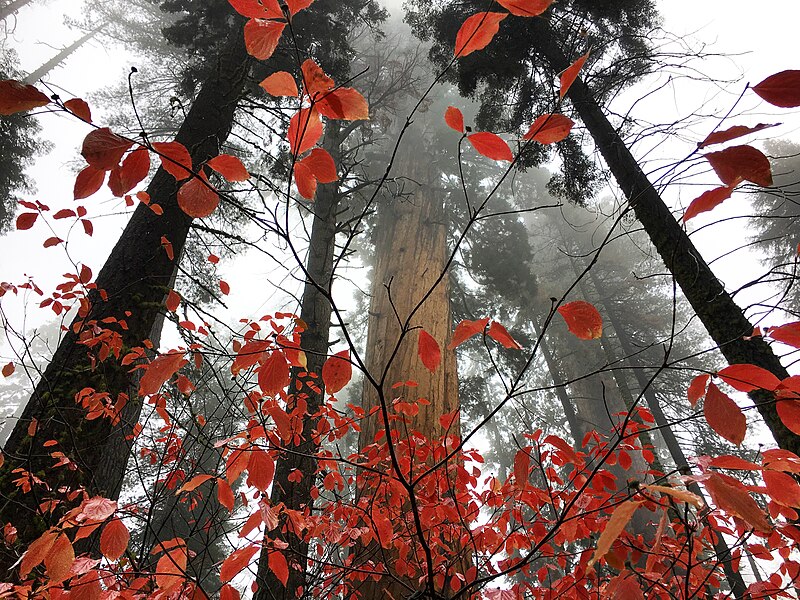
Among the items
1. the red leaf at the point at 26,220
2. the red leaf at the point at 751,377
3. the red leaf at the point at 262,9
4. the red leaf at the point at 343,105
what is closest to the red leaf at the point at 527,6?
the red leaf at the point at 343,105

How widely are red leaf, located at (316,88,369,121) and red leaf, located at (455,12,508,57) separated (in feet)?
0.80

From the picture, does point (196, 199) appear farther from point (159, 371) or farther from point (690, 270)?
point (690, 270)

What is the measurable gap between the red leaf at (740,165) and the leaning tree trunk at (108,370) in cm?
228

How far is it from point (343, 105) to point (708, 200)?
31.6 inches

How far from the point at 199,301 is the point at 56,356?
479cm

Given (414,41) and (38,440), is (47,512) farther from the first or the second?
(414,41)

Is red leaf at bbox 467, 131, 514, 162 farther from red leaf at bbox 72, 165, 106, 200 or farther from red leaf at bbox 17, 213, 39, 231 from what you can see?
red leaf at bbox 17, 213, 39, 231

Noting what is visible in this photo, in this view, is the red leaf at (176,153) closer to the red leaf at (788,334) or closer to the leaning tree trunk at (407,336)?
the red leaf at (788,334)

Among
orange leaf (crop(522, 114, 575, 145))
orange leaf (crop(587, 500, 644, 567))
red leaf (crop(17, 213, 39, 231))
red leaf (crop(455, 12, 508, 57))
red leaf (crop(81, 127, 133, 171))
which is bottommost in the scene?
orange leaf (crop(587, 500, 644, 567))

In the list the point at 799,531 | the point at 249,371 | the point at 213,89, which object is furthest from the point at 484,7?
the point at 799,531

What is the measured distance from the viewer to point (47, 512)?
5.64 feet

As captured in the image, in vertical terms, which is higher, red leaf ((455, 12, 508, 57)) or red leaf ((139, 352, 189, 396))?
red leaf ((455, 12, 508, 57))

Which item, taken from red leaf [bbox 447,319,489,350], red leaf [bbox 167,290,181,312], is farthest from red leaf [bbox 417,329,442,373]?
red leaf [bbox 167,290,181,312]

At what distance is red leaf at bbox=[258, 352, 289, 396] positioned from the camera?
1.00 metres
